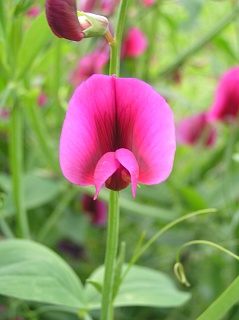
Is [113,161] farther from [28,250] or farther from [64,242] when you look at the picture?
[64,242]

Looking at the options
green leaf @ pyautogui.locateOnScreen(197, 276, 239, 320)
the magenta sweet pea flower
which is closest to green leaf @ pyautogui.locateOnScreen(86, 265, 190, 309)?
green leaf @ pyautogui.locateOnScreen(197, 276, 239, 320)

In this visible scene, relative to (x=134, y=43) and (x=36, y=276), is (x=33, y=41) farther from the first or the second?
(x=134, y=43)

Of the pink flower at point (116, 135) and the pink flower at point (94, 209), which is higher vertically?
the pink flower at point (116, 135)

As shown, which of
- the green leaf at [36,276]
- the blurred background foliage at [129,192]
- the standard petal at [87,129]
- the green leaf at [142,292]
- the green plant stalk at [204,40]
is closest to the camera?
the standard petal at [87,129]

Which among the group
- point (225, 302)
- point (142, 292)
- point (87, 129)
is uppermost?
point (87, 129)

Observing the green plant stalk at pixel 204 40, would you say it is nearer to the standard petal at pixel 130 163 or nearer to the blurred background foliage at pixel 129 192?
the blurred background foliage at pixel 129 192

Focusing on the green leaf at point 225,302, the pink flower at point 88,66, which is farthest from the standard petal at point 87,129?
the pink flower at point 88,66

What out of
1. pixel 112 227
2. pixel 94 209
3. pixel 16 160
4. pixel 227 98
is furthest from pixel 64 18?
pixel 94 209

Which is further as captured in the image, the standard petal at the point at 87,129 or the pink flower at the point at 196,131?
the pink flower at the point at 196,131
